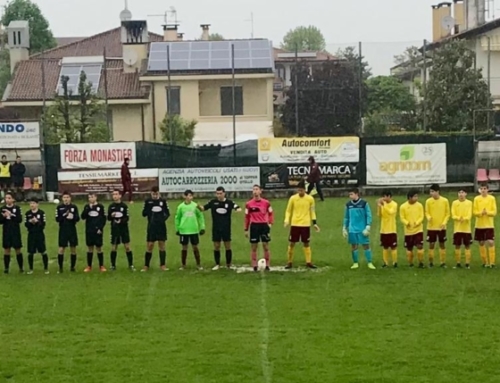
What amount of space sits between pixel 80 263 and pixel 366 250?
652cm

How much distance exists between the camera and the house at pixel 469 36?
50912 mm

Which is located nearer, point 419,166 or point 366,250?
point 366,250

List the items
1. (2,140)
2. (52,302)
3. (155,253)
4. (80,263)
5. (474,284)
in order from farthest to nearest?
1. (2,140)
2. (155,253)
3. (80,263)
4. (474,284)
5. (52,302)

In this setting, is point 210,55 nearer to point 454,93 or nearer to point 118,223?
point 454,93

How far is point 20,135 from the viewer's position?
120 ft

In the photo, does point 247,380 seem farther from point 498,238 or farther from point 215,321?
point 498,238

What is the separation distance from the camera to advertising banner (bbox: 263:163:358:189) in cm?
3720

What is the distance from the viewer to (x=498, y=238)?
2358 cm

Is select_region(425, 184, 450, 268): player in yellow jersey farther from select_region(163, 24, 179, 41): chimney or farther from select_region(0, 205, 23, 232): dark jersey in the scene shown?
select_region(163, 24, 179, 41): chimney

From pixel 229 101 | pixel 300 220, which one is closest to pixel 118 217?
pixel 300 220

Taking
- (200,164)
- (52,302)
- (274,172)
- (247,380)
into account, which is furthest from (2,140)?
(247,380)

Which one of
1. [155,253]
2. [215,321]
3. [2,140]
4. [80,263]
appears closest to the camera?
[215,321]

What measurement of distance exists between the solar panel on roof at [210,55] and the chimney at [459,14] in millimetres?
16208

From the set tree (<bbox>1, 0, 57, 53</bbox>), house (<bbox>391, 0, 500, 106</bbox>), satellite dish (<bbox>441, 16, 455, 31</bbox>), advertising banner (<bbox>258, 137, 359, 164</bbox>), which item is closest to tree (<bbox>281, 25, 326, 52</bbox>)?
tree (<bbox>1, 0, 57, 53</bbox>)
